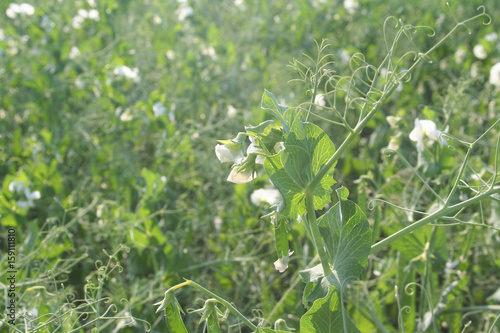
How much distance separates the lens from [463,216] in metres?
1.44

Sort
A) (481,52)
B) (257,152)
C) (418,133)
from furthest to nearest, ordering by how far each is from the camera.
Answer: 1. (481,52)
2. (418,133)
3. (257,152)

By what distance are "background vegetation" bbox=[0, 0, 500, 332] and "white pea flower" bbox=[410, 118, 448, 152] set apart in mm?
54

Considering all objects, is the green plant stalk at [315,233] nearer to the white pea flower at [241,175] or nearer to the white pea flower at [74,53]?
the white pea flower at [241,175]

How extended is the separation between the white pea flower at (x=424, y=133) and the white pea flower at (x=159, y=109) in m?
0.97

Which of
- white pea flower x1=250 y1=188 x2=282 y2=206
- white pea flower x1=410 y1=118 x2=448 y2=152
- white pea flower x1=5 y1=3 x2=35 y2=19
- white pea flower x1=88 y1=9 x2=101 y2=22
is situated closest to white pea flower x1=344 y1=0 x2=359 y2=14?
white pea flower x1=88 y1=9 x2=101 y2=22

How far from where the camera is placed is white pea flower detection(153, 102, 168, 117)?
173 centimetres

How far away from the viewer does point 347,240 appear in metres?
0.65

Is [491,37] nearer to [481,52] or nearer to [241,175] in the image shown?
[481,52]

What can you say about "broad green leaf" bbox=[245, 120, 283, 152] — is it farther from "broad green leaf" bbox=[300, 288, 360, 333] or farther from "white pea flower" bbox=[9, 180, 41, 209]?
"white pea flower" bbox=[9, 180, 41, 209]

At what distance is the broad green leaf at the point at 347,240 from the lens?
63 centimetres

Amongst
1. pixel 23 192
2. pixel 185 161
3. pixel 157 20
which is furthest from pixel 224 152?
pixel 157 20

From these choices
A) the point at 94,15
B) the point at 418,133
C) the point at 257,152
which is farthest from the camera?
the point at 94,15

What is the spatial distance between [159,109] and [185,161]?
20cm

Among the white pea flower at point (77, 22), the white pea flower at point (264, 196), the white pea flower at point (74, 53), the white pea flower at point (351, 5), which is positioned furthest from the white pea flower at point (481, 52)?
the white pea flower at point (77, 22)
